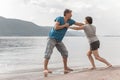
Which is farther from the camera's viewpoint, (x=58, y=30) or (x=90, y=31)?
(x=90, y=31)

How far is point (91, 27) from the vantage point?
11672mm

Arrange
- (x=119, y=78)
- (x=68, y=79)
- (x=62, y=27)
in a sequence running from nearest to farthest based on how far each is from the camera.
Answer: (x=119, y=78)
(x=68, y=79)
(x=62, y=27)

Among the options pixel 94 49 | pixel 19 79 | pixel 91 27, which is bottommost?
pixel 19 79

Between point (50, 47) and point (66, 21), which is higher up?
point (66, 21)

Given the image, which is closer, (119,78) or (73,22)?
(119,78)

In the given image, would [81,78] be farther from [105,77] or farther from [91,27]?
[91,27]

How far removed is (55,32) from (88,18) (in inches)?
47.4

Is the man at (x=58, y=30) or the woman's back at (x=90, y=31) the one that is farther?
the woman's back at (x=90, y=31)

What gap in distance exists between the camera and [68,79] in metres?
9.65

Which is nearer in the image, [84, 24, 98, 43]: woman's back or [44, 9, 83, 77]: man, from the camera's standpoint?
[44, 9, 83, 77]: man

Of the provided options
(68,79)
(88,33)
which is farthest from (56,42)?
(68,79)

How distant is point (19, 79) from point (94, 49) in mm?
2724

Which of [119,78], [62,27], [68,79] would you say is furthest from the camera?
[62,27]

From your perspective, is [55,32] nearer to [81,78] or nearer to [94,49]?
[94,49]
